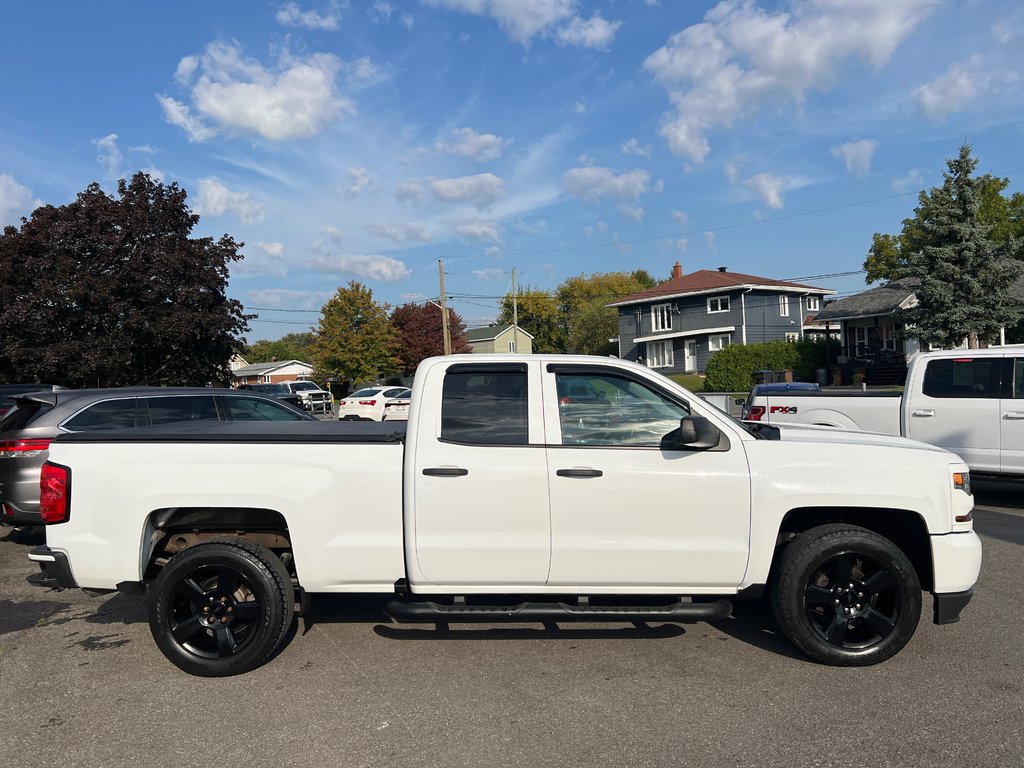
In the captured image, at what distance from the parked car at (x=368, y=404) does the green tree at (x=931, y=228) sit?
21.8 meters

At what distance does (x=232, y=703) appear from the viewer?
13.5 feet

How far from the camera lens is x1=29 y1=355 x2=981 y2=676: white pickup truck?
14.3 ft

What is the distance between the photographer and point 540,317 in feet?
280

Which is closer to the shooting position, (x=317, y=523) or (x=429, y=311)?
(x=317, y=523)

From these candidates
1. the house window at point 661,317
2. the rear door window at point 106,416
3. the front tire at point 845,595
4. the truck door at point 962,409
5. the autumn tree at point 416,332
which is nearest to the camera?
the front tire at point 845,595

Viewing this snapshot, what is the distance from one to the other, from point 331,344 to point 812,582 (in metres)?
48.3

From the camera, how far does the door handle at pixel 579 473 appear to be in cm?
435

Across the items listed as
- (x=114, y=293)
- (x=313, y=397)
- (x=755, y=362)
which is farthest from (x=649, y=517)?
(x=313, y=397)

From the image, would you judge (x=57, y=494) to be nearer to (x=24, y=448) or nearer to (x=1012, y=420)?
(x=24, y=448)

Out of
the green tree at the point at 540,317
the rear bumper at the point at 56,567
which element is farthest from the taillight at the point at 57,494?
the green tree at the point at 540,317

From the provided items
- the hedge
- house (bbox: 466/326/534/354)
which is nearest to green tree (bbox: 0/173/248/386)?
the hedge

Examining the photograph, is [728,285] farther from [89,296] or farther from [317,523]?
[317,523]

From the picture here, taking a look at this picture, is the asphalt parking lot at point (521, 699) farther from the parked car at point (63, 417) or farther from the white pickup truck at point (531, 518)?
the parked car at point (63, 417)

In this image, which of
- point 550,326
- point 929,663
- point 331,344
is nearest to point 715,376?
point 331,344
